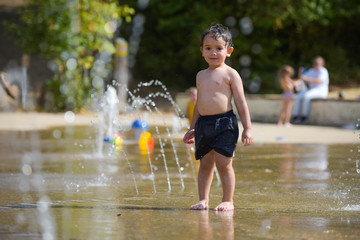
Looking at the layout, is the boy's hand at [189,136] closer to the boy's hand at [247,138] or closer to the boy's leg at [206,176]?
the boy's leg at [206,176]

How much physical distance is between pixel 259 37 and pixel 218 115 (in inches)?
791

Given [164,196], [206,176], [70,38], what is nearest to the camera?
[206,176]

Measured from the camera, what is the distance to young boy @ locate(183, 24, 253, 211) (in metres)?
5.27

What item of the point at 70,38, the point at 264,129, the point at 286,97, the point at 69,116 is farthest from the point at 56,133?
the point at 70,38

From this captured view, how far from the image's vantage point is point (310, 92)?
17.1 metres

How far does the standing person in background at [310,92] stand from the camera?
16.9 m

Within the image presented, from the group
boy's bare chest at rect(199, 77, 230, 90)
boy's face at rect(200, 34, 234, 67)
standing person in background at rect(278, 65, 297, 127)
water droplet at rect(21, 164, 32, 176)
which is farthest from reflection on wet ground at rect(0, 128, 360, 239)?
standing person in background at rect(278, 65, 297, 127)

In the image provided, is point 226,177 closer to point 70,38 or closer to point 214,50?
point 214,50

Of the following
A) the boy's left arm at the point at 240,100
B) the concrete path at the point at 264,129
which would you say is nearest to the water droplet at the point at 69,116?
the concrete path at the point at 264,129

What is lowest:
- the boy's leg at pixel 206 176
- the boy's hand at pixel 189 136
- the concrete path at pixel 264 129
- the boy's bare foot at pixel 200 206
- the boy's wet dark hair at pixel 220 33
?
the concrete path at pixel 264 129

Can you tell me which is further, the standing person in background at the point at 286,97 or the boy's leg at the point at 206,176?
the standing person in background at the point at 286,97

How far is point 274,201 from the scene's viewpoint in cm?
571

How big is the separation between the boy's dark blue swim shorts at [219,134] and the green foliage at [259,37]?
18.0 meters

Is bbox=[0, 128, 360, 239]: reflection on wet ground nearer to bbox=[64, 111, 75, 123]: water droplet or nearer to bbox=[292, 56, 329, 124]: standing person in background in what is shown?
bbox=[64, 111, 75, 123]: water droplet
